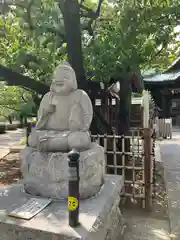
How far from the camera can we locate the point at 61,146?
8.29 ft

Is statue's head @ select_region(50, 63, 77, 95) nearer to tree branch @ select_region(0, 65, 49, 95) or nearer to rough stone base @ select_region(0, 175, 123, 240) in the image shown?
rough stone base @ select_region(0, 175, 123, 240)

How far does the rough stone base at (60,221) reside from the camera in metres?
1.83

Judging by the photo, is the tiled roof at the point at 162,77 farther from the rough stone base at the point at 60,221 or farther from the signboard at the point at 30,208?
the signboard at the point at 30,208

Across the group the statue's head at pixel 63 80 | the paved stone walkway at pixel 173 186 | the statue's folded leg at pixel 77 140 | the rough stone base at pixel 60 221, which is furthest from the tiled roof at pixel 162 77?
the rough stone base at pixel 60 221

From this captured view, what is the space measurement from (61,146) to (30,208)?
72 cm

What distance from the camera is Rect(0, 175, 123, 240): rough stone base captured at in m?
1.83

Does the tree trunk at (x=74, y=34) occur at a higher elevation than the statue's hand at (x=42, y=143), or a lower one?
higher

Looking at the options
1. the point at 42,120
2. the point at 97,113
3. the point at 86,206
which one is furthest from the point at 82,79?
the point at 86,206

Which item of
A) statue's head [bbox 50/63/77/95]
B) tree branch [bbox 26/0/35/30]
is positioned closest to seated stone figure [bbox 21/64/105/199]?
statue's head [bbox 50/63/77/95]

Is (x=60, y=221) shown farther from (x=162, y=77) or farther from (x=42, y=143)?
(x=162, y=77)

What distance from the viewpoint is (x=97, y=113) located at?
5.02 metres

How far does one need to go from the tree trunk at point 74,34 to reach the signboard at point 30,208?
261cm

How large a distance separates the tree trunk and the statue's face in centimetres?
165

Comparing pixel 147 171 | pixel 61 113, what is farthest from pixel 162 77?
pixel 61 113
